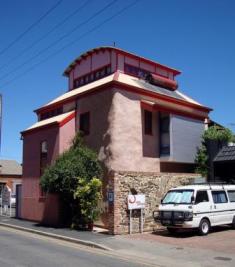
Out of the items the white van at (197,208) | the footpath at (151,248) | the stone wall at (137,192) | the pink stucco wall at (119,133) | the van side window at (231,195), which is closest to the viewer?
the footpath at (151,248)

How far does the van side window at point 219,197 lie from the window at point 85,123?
7.99 m

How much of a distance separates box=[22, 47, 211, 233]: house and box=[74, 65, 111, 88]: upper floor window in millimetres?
63

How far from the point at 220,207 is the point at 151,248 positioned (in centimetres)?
530

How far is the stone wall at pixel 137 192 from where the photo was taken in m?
19.0

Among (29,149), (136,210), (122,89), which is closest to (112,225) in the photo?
(136,210)

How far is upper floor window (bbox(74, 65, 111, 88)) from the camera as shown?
87.8 ft

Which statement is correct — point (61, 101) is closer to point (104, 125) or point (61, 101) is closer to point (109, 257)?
point (104, 125)

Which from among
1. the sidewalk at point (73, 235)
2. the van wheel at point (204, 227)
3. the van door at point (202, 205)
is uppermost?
the van door at point (202, 205)

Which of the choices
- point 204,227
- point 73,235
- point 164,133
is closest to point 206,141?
point 164,133

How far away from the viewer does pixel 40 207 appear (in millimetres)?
25312

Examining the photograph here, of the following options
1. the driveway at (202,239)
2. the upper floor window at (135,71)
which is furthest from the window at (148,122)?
the driveway at (202,239)

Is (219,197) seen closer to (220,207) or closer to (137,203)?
(220,207)

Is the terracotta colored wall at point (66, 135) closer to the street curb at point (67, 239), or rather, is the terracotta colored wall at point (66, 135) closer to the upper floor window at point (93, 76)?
the upper floor window at point (93, 76)

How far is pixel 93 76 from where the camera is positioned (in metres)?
27.9
